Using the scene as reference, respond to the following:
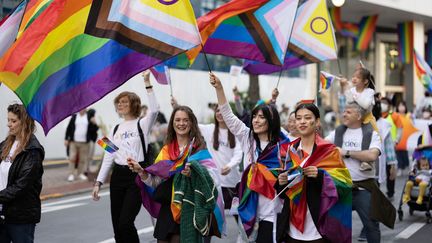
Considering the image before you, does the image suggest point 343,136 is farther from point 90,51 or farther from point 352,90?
point 90,51

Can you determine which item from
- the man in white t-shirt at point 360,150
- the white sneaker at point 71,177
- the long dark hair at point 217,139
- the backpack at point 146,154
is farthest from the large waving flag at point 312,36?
the white sneaker at point 71,177

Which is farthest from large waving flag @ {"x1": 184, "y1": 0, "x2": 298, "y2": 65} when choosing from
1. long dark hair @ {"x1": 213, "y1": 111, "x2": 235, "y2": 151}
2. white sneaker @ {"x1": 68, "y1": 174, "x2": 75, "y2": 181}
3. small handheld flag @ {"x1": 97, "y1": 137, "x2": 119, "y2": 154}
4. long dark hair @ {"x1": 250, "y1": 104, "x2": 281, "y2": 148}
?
white sneaker @ {"x1": 68, "y1": 174, "x2": 75, "y2": 181}

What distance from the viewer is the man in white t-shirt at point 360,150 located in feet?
21.2

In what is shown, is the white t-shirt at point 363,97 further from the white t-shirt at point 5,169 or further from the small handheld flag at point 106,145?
the white t-shirt at point 5,169

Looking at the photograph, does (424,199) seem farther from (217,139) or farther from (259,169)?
(259,169)

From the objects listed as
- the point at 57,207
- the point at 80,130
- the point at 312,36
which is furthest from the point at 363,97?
the point at 80,130

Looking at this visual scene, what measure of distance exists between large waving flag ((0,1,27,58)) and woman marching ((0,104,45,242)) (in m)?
0.80

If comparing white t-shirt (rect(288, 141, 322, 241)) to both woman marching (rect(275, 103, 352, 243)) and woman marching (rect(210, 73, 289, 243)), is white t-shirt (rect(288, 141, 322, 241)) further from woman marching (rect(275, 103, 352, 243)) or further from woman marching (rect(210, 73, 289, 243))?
woman marching (rect(210, 73, 289, 243))

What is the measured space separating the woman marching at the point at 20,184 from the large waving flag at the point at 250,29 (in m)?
2.71

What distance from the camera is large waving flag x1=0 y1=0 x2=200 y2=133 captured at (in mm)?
5055

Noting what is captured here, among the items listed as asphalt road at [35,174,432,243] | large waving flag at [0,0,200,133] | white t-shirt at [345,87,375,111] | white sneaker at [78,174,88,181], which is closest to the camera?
large waving flag at [0,0,200,133]

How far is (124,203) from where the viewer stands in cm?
622

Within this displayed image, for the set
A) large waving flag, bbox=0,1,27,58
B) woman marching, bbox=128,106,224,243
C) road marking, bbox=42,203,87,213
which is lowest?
road marking, bbox=42,203,87,213

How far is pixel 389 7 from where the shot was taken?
108 feet
